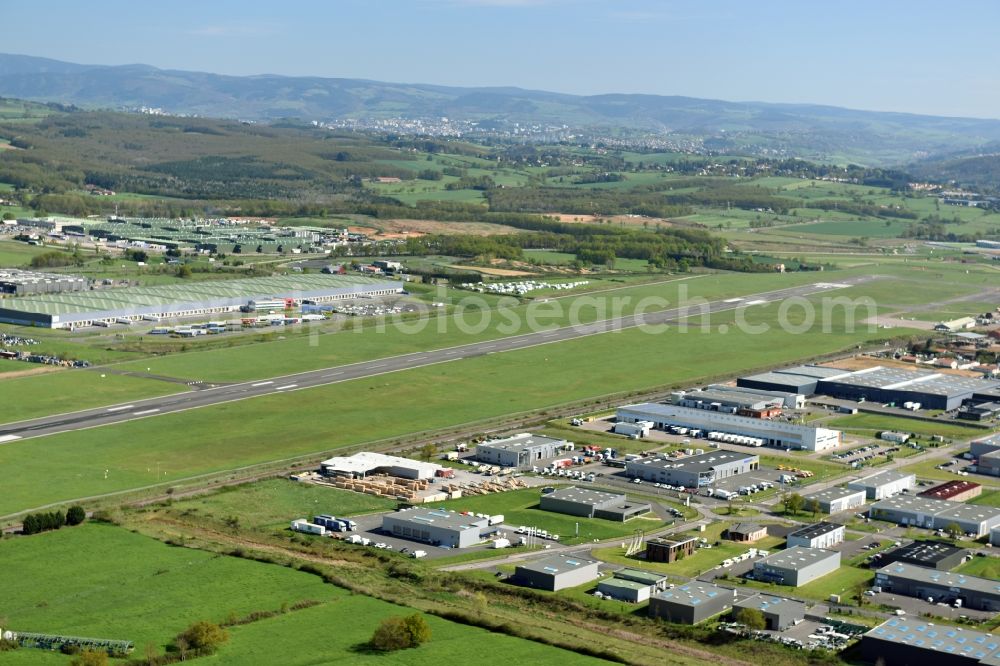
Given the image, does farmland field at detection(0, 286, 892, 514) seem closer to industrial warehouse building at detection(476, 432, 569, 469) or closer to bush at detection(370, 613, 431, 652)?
industrial warehouse building at detection(476, 432, 569, 469)

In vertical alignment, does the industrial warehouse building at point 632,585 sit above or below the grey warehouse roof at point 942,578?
below

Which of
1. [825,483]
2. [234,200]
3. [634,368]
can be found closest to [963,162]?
[234,200]

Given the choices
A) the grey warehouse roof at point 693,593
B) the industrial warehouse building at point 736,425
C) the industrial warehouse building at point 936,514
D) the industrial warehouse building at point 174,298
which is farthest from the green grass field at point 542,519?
the industrial warehouse building at point 174,298

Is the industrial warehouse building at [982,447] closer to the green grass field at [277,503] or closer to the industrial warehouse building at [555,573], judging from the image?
the industrial warehouse building at [555,573]

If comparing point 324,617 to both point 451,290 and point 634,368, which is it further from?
point 451,290

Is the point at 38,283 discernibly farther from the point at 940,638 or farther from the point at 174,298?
the point at 940,638
